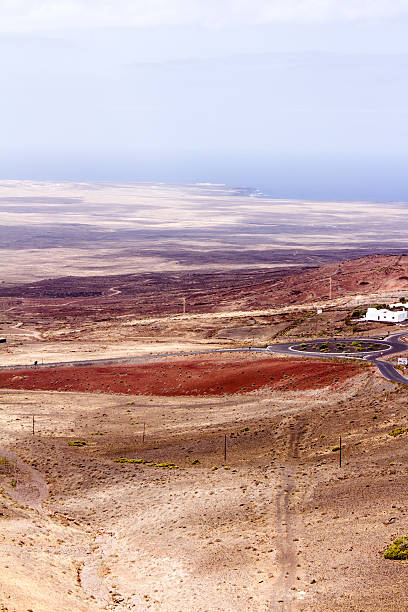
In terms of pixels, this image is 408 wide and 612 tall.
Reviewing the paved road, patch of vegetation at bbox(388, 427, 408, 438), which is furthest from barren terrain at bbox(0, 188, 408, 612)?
the paved road

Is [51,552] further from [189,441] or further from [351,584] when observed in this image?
[189,441]

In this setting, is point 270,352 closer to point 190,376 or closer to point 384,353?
point 190,376

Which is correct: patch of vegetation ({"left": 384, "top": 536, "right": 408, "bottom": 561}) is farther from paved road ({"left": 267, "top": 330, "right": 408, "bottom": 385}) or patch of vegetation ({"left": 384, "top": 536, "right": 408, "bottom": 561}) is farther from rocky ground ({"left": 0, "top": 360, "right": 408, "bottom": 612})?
paved road ({"left": 267, "top": 330, "right": 408, "bottom": 385})

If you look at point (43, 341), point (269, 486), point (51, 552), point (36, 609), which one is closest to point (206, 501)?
point (269, 486)

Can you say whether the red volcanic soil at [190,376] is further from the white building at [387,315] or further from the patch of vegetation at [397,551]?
the patch of vegetation at [397,551]

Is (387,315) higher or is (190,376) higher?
(387,315)

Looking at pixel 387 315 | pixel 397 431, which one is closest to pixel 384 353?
pixel 387 315
